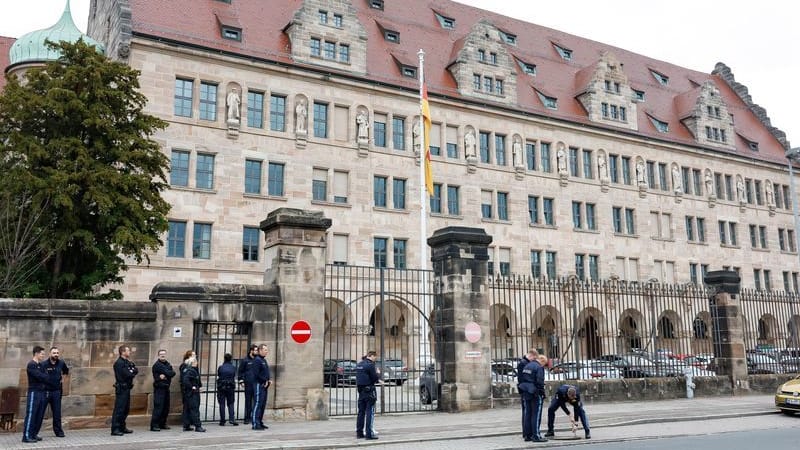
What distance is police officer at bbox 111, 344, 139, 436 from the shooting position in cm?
1238

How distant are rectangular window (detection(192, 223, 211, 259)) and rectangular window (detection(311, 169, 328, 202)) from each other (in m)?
5.64

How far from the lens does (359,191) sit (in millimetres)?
36562

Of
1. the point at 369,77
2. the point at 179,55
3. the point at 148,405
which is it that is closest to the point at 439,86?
the point at 369,77

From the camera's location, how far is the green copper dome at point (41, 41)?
32250mm

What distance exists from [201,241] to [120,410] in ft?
67.6

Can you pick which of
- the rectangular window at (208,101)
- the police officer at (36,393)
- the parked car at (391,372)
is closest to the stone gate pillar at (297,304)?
the parked car at (391,372)

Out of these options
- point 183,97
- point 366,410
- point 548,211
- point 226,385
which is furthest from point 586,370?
point 548,211

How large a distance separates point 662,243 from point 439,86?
1858 centimetres

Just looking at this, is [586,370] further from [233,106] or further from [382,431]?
[233,106]

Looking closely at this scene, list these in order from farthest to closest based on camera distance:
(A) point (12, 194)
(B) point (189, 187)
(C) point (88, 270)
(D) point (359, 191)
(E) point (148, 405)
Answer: (D) point (359, 191) → (B) point (189, 187) → (C) point (88, 270) → (A) point (12, 194) → (E) point (148, 405)

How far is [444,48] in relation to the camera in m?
44.0

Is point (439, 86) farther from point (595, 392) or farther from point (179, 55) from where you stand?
point (595, 392)

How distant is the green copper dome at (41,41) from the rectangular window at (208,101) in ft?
15.3

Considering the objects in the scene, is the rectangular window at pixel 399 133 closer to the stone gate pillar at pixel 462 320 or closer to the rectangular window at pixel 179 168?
the rectangular window at pixel 179 168
